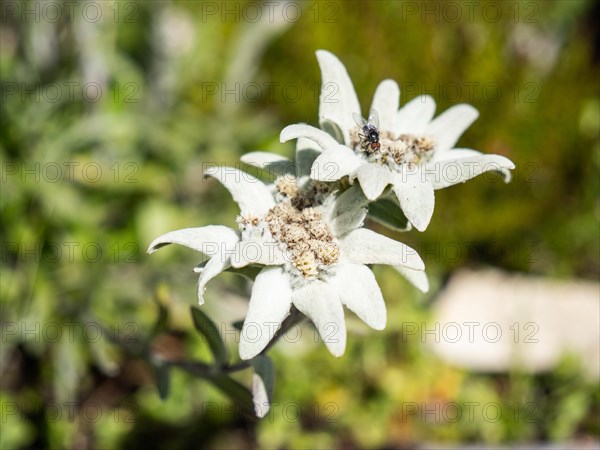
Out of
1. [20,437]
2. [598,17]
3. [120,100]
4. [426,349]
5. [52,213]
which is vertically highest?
[598,17]

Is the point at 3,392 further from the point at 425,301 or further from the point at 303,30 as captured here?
the point at 303,30

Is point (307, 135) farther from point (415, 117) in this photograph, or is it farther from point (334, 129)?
point (415, 117)

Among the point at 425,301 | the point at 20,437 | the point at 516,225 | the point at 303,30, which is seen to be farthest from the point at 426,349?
the point at 303,30

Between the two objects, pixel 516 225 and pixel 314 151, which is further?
pixel 516 225

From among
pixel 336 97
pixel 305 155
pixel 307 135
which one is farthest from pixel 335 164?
pixel 336 97

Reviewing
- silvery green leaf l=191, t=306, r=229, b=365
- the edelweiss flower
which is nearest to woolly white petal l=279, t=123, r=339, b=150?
the edelweiss flower

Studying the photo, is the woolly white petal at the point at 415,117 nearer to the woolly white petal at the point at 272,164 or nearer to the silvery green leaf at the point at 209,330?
the woolly white petal at the point at 272,164

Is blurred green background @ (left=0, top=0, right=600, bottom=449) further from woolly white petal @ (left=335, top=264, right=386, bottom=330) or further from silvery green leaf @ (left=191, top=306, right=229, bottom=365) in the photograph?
woolly white petal @ (left=335, top=264, right=386, bottom=330)

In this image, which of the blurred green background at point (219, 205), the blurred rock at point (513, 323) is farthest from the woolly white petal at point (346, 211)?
the blurred rock at point (513, 323)
